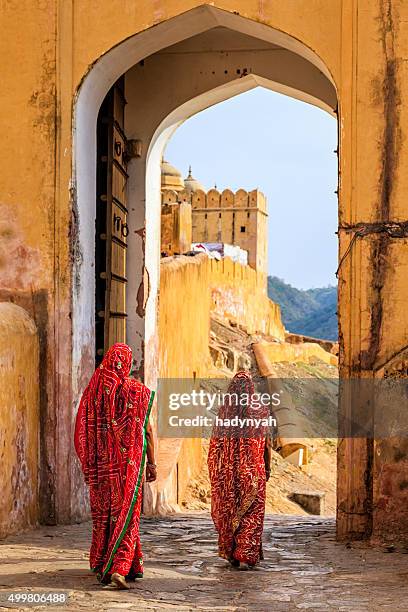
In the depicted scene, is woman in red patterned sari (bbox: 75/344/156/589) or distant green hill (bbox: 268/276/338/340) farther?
distant green hill (bbox: 268/276/338/340)

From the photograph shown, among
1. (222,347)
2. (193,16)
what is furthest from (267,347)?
(193,16)

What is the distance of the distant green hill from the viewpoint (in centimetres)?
8588

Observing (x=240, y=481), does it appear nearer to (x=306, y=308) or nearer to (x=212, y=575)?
(x=212, y=575)

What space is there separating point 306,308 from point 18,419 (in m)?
90.8

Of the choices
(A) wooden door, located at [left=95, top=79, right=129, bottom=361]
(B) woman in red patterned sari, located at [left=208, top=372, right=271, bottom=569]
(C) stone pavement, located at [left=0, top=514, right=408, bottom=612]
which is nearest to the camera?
(C) stone pavement, located at [left=0, top=514, right=408, bottom=612]

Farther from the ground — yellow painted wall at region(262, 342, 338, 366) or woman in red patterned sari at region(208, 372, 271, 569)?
yellow painted wall at region(262, 342, 338, 366)

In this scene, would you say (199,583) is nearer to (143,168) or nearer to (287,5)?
(287,5)

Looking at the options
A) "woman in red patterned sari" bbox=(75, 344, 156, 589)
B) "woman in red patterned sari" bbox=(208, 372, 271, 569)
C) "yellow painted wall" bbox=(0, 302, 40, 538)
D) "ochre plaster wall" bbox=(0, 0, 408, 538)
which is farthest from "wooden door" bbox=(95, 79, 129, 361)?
"woman in red patterned sari" bbox=(75, 344, 156, 589)

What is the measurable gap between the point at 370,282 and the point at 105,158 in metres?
2.85

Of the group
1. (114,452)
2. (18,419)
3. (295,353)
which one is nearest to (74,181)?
(18,419)

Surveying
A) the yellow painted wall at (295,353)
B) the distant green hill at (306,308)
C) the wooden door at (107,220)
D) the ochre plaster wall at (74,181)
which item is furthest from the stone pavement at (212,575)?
the distant green hill at (306,308)

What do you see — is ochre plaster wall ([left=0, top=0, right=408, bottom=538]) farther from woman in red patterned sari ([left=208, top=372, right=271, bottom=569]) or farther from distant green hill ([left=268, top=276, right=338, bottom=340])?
distant green hill ([left=268, top=276, right=338, bottom=340])

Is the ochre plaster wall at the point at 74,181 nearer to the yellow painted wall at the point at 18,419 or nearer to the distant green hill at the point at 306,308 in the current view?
the yellow painted wall at the point at 18,419

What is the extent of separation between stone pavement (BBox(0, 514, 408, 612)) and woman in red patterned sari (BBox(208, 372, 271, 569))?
18cm
